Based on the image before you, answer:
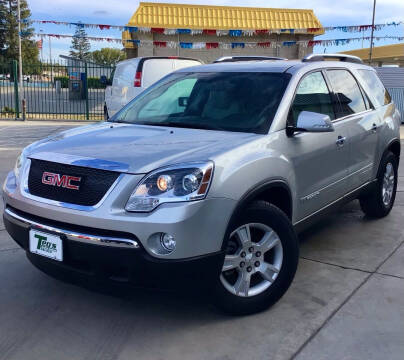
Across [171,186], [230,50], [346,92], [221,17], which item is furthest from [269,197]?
[230,50]

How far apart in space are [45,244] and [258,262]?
1.38m

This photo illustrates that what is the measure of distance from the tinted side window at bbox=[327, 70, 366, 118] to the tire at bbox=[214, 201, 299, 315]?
5.07 feet

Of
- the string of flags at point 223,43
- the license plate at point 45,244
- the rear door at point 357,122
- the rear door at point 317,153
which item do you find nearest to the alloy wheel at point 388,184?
the rear door at point 357,122

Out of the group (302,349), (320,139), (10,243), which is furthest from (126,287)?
(10,243)

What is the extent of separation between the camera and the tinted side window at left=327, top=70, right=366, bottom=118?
4.39 meters

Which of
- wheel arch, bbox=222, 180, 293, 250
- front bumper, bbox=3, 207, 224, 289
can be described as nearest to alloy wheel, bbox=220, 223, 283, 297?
wheel arch, bbox=222, 180, 293, 250

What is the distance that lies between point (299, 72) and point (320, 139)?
1.86 feet

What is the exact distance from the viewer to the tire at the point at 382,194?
17.2 feet

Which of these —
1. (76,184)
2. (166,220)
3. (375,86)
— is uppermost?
(375,86)

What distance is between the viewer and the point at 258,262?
3.24m

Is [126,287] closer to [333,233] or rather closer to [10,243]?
[10,243]

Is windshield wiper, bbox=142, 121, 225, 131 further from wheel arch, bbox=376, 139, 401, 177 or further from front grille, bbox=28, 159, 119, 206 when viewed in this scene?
wheel arch, bbox=376, 139, 401, 177

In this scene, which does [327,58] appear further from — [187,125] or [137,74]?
[137,74]

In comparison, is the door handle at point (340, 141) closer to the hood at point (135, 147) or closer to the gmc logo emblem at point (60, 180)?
the hood at point (135, 147)
